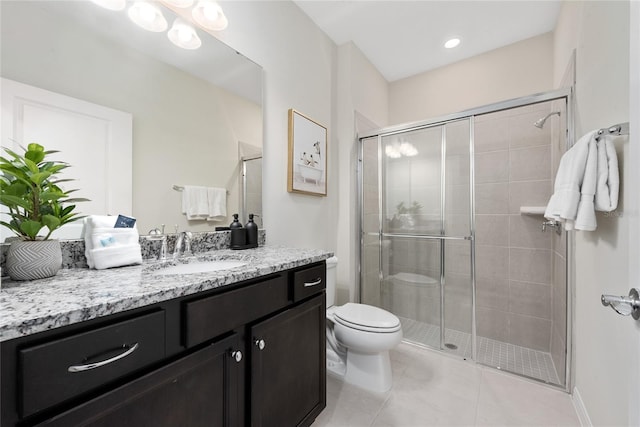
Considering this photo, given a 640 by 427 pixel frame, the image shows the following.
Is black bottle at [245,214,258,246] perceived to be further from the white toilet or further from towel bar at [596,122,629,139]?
towel bar at [596,122,629,139]

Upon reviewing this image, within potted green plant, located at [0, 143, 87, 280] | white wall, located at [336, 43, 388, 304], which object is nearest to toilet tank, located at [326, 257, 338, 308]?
white wall, located at [336, 43, 388, 304]

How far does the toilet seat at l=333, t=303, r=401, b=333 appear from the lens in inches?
63.3

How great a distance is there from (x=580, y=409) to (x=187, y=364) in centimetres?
206

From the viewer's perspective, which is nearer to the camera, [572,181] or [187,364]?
[187,364]

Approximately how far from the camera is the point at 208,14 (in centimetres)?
135

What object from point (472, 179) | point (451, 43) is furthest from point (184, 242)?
point (451, 43)

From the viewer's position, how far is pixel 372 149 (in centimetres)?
255

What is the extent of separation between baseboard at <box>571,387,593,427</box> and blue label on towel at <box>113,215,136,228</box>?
2340 millimetres

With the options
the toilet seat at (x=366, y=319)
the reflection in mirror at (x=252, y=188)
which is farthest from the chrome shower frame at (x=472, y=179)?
the reflection in mirror at (x=252, y=188)

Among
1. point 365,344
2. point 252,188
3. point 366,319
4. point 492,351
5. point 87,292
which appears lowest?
point 492,351

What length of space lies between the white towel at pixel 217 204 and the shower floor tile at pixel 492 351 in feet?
6.33

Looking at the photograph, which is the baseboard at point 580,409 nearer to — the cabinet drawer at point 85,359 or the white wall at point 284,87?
the white wall at point 284,87

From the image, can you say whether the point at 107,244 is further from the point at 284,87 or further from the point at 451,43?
the point at 451,43

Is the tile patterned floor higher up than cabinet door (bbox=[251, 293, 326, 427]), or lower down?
lower down
